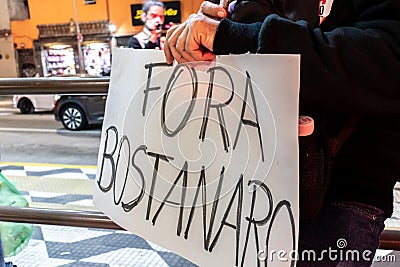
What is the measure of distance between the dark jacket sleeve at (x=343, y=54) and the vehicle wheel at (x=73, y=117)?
642cm

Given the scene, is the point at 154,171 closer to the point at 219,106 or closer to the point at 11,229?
the point at 219,106

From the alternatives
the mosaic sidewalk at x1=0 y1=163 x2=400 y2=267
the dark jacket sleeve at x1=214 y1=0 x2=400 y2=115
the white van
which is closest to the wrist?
the dark jacket sleeve at x1=214 y1=0 x2=400 y2=115

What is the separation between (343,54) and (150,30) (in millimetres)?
2130

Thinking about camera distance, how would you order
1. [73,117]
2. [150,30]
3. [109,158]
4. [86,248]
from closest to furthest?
[109,158]
[86,248]
[150,30]
[73,117]

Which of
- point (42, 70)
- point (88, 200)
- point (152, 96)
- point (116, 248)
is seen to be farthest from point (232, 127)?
point (42, 70)

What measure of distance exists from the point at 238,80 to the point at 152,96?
0.17 m

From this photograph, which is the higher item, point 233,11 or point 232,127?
point 233,11

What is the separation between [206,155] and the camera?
635 mm

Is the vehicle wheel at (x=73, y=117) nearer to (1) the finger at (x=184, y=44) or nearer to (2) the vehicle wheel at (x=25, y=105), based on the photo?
(2) the vehicle wheel at (x=25, y=105)

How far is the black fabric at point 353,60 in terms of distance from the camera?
0.53 metres

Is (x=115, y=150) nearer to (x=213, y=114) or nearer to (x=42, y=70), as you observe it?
(x=213, y=114)

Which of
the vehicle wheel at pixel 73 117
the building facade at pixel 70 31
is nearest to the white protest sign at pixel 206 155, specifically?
the vehicle wheel at pixel 73 117

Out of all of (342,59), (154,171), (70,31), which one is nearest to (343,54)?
(342,59)

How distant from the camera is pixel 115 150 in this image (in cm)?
75
